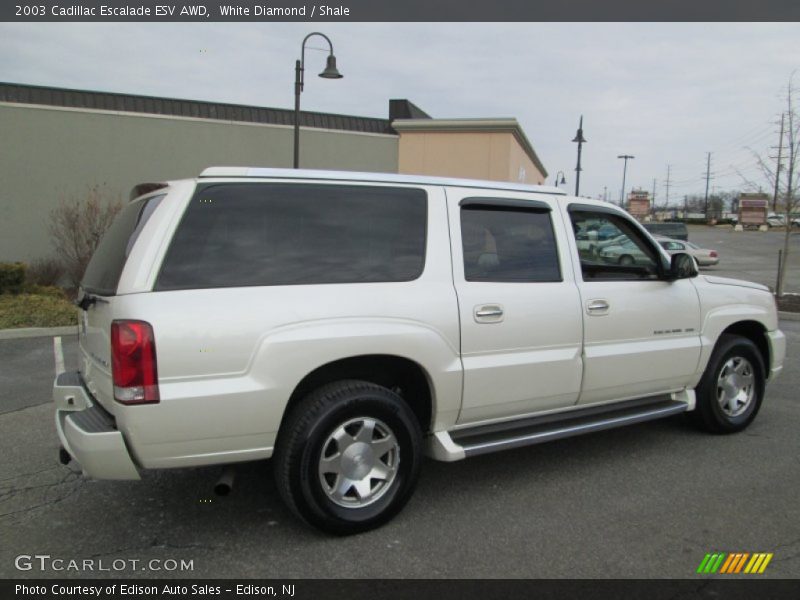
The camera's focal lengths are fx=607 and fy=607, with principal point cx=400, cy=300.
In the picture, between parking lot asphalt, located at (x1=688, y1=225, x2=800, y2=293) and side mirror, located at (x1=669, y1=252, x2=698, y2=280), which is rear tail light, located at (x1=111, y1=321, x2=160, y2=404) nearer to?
side mirror, located at (x1=669, y1=252, x2=698, y2=280)

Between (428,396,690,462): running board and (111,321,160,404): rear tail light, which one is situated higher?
(111,321,160,404): rear tail light

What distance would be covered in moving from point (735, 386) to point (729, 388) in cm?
7

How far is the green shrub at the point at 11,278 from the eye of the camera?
37.3 feet

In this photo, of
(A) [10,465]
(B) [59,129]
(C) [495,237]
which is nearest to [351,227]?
(C) [495,237]

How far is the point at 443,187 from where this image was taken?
3.70 m

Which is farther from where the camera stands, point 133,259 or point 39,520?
point 39,520

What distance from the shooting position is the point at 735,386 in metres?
4.92

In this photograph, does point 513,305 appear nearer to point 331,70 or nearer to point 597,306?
point 597,306

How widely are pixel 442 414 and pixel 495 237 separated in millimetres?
1154

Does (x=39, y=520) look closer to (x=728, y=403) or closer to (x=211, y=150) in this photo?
(x=728, y=403)

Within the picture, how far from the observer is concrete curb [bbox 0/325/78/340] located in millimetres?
9241

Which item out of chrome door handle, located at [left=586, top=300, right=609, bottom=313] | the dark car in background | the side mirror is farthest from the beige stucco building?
the dark car in background

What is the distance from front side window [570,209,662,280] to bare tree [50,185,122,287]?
466 inches

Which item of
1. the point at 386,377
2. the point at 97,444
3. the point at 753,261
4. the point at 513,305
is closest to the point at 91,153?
the point at 386,377
